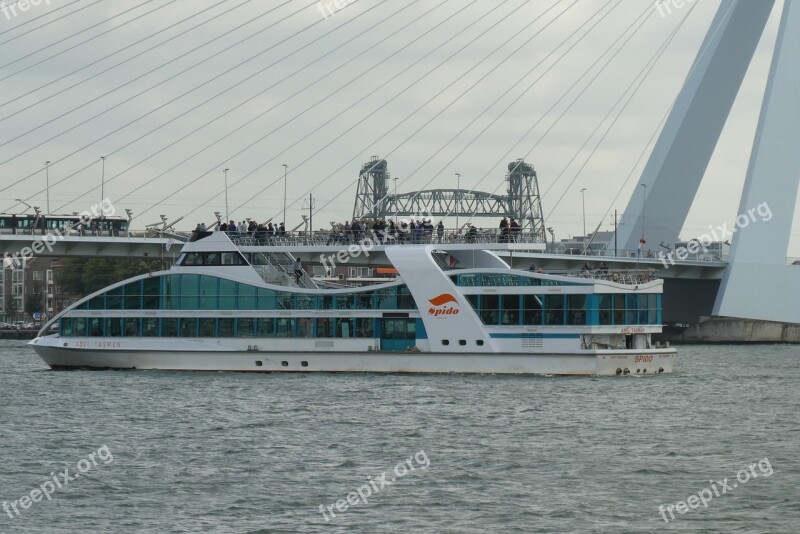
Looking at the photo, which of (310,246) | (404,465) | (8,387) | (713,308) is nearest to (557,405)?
(404,465)

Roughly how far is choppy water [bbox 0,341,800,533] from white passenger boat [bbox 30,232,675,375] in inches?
34.0

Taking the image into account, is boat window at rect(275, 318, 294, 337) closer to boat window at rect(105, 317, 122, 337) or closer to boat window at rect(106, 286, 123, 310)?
boat window at rect(105, 317, 122, 337)

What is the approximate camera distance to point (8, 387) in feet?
143

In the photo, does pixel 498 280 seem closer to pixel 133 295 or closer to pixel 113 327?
pixel 133 295


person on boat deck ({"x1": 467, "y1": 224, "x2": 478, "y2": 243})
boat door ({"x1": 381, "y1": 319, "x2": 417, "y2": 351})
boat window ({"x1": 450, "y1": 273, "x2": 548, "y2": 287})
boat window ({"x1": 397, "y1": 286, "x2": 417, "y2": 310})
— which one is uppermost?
person on boat deck ({"x1": 467, "y1": 224, "x2": 478, "y2": 243})

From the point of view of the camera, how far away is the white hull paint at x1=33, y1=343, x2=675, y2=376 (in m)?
42.5

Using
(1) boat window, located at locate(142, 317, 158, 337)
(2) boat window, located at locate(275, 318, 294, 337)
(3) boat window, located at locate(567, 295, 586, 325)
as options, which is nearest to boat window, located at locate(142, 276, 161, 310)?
(1) boat window, located at locate(142, 317, 158, 337)

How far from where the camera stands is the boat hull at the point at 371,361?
4250 cm

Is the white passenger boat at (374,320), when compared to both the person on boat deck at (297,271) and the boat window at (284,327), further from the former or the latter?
the person on boat deck at (297,271)

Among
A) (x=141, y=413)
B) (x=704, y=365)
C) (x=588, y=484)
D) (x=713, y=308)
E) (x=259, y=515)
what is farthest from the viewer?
(x=713, y=308)

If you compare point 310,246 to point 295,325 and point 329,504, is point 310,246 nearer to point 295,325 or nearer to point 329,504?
point 295,325

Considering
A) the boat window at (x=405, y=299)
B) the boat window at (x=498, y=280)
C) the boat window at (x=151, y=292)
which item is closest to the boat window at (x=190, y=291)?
the boat window at (x=151, y=292)

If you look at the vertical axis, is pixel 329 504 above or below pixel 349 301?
below

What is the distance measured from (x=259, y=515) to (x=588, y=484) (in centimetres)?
587
